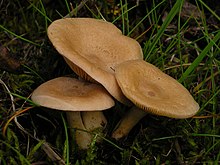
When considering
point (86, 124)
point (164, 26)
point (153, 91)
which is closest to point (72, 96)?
point (86, 124)

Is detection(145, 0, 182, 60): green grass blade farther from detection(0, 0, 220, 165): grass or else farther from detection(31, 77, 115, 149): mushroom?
detection(31, 77, 115, 149): mushroom

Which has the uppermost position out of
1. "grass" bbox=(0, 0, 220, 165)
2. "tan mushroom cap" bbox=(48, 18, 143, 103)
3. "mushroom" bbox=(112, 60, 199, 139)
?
"tan mushroom cap" bbox=(48, 18, 143, 103)

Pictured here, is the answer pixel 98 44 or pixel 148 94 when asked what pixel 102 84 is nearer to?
pixel 148 94

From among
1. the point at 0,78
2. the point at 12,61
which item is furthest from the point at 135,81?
the point at 0,78

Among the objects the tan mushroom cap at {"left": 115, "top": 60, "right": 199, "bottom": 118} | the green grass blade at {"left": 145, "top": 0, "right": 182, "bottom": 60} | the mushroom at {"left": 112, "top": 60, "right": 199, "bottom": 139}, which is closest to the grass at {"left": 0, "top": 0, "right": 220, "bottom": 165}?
the green grass blade at {"left": 145, "top": 0, "right": 182, "bottom": 60}

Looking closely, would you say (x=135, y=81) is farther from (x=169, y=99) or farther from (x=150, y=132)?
(x=150, y=132)

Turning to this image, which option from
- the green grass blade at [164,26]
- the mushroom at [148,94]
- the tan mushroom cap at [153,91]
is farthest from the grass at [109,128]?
the tan mushroom cap at [153,91]
